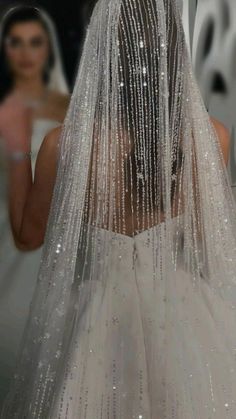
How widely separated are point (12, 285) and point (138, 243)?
1.37ft

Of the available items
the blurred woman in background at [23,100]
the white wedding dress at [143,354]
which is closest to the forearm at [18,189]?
the blurred woman in background at [23,100]

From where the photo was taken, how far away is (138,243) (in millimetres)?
586

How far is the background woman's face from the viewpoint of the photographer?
847 millimetres

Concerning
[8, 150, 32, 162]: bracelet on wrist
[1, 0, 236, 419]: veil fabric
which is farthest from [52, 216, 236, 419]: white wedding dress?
[8, 150, 32, 162]: bracelet on wrist

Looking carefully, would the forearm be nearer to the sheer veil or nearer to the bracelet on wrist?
the bracelet on wrist

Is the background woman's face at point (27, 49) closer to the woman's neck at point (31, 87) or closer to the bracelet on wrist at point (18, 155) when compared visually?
the woman's neck at point (31, 87)

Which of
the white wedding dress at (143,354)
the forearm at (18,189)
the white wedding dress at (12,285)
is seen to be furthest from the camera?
the white wedding dress at (12,285)

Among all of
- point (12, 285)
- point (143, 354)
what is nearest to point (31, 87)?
point (12, 285)

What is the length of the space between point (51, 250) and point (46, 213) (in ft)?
0.32

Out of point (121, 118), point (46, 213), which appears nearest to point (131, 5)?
point (121, 118)

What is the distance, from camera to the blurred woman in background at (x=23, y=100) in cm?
85

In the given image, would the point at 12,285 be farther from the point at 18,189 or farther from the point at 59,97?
the point at 59,97

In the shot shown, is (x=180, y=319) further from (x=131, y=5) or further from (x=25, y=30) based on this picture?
(x=25, y=30)

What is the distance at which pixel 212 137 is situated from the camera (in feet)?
1.98
